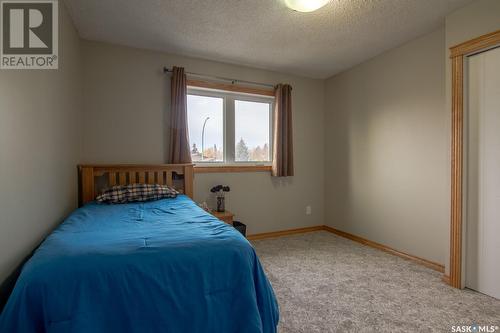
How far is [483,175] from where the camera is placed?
2.09m

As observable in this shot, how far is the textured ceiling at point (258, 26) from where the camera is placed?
2.20 metres

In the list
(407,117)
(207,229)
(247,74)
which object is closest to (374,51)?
(407,117)

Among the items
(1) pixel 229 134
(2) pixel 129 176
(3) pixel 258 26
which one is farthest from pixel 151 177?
(3) pixel 258 26

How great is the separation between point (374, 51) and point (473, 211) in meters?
2.00

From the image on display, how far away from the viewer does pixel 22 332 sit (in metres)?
0.94

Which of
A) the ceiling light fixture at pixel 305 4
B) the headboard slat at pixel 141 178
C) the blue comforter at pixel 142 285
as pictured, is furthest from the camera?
the headboard slat at pixel 141 178

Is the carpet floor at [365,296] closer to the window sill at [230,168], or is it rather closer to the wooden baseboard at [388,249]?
the wooden baseboard at [388,249]

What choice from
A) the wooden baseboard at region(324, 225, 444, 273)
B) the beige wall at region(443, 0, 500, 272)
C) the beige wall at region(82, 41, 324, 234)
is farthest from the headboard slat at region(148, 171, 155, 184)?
the beige wall at region(443, 0, 500, 272)

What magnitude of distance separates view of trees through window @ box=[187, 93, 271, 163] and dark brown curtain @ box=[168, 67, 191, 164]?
27cm

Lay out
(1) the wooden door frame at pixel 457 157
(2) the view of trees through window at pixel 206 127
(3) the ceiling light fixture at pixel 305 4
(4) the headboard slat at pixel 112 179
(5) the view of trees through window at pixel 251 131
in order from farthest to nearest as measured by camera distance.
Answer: (5) the view of trees through window at pixel 251 131, (2) the view of trees through window at pixel 206 127, (4) the headboard slat at pixel 112 179, (1) the wooden door frame at pixel 457 157, (3) the ceiling light fixture at pixel 305 4

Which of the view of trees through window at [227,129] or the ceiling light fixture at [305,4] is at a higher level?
the ceiling light fixture at [305,4]

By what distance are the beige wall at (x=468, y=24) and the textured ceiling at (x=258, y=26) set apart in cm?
9

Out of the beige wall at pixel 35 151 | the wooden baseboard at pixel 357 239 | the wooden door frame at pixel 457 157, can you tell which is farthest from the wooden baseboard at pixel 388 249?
the beige wall at pixel 35 151

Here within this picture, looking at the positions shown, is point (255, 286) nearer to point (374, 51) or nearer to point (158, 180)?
point (158, 180)
